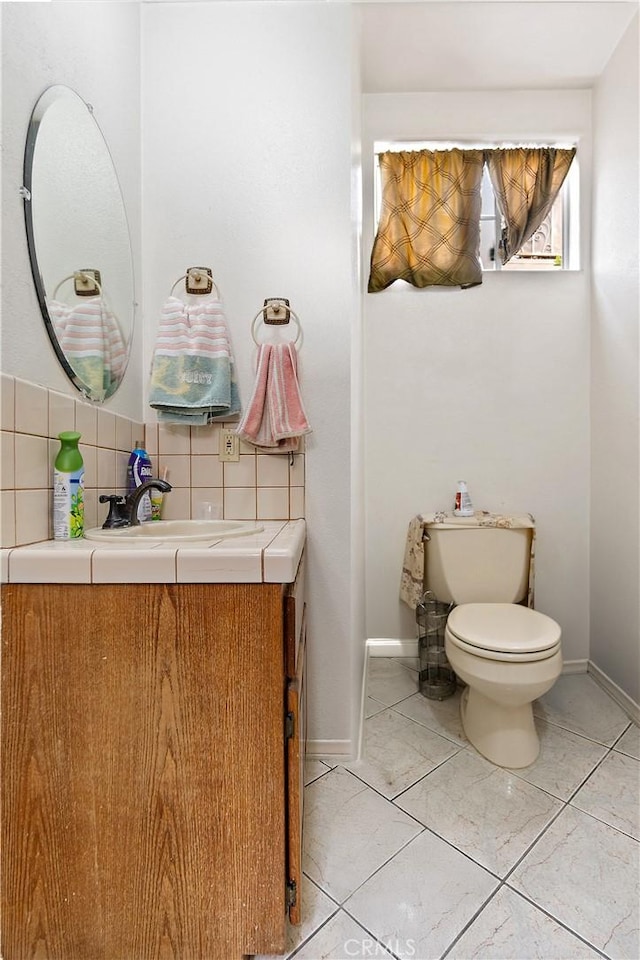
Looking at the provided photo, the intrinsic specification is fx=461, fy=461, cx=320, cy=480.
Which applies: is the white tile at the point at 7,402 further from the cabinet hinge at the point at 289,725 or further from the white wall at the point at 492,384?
the white wall at the point at 492,384

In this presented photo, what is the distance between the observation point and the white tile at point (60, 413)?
0.99 metres

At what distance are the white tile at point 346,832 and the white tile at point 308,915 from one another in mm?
20

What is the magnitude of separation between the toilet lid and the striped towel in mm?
1320

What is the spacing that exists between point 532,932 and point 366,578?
1355 mm

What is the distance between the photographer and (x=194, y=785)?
0.80 meters

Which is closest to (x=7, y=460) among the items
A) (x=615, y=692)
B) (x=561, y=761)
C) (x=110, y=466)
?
(x=110, y=466)

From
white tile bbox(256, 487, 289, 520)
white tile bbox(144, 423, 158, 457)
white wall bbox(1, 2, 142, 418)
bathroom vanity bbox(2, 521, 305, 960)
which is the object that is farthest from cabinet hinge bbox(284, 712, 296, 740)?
white tile bbox(144, 423, 158, 457)

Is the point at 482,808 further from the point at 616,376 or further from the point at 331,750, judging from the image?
the point at 616,376

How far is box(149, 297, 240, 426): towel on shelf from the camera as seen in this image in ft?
4.55

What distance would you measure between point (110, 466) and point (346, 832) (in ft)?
3.76

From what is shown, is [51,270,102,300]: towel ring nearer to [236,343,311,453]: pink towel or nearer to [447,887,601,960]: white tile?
[236,343,311,453]: pink towel

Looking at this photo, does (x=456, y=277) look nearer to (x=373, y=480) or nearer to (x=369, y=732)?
(x=373, y=480)

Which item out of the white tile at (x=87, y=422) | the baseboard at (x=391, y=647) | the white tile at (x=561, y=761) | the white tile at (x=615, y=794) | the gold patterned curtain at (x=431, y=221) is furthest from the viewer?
the baseboard at (x=391, y=647)

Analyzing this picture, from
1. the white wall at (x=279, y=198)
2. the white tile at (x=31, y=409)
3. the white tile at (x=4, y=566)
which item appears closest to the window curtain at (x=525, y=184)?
the white wall at (x=279, y=198)
